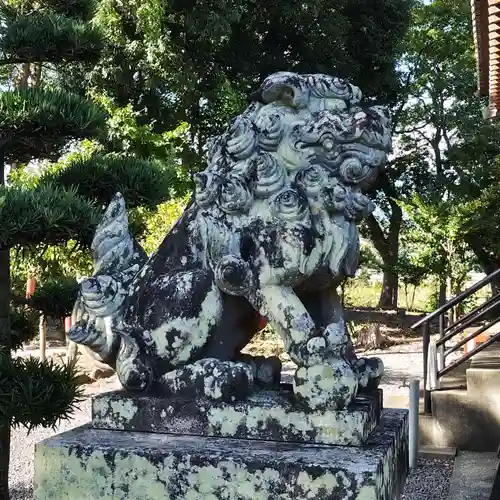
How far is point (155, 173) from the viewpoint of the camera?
3205 millimetres

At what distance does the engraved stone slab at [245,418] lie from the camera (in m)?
1.50

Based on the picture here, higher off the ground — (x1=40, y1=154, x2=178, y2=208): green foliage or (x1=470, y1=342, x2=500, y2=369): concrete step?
(x1=40, y1=154, x2=178, y2=208): green foliage

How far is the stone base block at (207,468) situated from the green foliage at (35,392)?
3.34 feet

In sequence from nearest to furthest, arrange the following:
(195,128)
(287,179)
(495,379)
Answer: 1. (287,179)
2. (495,379)
3. (195,128)

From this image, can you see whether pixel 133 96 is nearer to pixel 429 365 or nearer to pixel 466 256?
pixel 466 256

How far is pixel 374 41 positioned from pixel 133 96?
421 cm

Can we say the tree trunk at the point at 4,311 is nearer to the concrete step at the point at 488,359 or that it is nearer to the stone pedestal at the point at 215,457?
the stone pedestal at the point at 215,457

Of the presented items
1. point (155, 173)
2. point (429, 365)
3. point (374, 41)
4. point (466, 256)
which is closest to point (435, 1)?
point (374, 41)

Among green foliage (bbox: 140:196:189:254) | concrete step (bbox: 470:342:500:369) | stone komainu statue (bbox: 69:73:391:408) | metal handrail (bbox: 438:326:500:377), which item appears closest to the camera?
stone komainu statue (bbox: 69:73:391:408)

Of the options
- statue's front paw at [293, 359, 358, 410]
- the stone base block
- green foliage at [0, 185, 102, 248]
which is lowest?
the stone base block

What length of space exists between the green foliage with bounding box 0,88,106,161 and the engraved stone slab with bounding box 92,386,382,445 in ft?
4.92

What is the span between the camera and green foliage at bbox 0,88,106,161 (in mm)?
2770

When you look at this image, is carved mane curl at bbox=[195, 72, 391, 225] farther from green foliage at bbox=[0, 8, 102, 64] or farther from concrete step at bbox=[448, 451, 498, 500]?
concrete step at bbox=[448, 451, 498, 500]

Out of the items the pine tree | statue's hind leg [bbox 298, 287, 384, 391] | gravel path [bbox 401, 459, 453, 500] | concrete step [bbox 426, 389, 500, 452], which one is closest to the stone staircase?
concrete step [bbox 426, 389, 500, 452]
